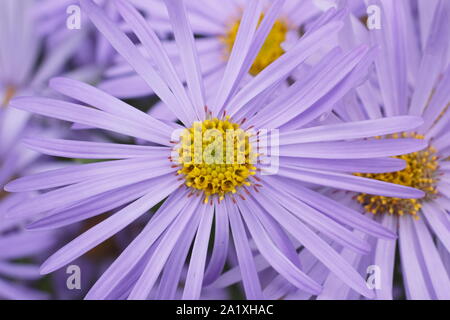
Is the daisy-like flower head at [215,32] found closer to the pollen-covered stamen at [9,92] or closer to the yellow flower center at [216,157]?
the yellow flower center at [216,157]

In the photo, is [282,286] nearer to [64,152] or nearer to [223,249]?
[223,249]

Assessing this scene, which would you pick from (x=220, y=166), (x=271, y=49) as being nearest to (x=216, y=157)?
(x=220, y=166)

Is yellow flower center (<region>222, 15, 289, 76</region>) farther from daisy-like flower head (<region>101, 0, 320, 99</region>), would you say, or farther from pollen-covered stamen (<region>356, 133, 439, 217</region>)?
pollen-covered stamen (<region>356, 133, 439, 217</region>)

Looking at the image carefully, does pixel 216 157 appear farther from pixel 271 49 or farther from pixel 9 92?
pixel 9 92

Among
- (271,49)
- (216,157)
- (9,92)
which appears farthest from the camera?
(9,92)

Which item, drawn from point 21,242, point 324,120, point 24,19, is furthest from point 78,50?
point 324,120

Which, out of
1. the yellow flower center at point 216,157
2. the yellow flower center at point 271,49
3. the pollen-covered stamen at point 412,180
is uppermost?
the yellow flower center at point 271,49

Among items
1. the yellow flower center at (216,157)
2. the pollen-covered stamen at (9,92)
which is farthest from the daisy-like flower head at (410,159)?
the pollen-covered stamen at (9,92)
